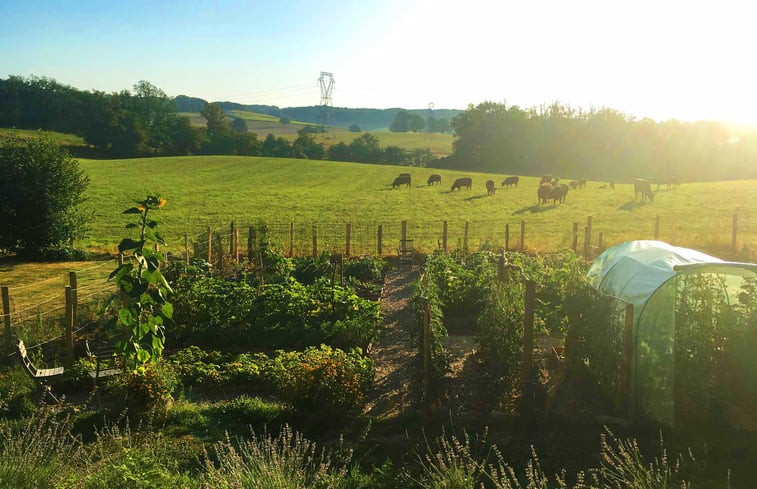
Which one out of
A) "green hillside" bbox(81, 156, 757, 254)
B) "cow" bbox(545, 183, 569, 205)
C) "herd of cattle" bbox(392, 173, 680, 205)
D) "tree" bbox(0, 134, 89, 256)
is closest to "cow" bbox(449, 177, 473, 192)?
"herd of cattle" bbox(392, 173, 680, 205)

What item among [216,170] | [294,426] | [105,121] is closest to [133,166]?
[216,170]

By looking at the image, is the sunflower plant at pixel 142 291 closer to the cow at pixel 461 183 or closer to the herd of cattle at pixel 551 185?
the herd of cattle at pixel 551 185

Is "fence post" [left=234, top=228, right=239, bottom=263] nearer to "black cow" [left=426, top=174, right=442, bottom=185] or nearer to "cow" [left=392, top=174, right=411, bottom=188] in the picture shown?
"cow" [left=392, top=174, right=411, bottom=188]

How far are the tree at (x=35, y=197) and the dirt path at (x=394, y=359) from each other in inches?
524

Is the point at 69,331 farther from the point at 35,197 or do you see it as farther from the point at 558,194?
the point at 558,194

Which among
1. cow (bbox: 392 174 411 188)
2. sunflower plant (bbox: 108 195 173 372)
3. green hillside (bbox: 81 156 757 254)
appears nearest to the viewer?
sunflower plant (bbox: 108 195 173 372)

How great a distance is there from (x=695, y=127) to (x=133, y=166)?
6833 centimetres

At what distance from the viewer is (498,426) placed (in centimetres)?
728

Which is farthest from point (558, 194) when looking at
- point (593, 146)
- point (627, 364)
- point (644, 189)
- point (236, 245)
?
point (593, 146)

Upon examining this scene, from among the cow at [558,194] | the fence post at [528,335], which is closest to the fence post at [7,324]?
the fence post at [528,335]

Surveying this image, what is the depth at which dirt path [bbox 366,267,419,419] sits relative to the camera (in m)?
8.13

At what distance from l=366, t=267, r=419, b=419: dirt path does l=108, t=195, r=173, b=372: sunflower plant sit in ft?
10.1

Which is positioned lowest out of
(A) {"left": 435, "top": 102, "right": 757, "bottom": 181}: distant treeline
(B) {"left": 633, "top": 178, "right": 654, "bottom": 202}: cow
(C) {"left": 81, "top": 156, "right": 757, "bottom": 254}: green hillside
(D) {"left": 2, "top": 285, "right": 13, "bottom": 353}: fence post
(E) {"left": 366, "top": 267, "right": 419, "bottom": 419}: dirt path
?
(E) {"left": 366, "top": 267, "right": 419, "bottom": 419}: dirt path

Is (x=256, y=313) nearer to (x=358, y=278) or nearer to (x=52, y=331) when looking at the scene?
(x=52, y=331)
